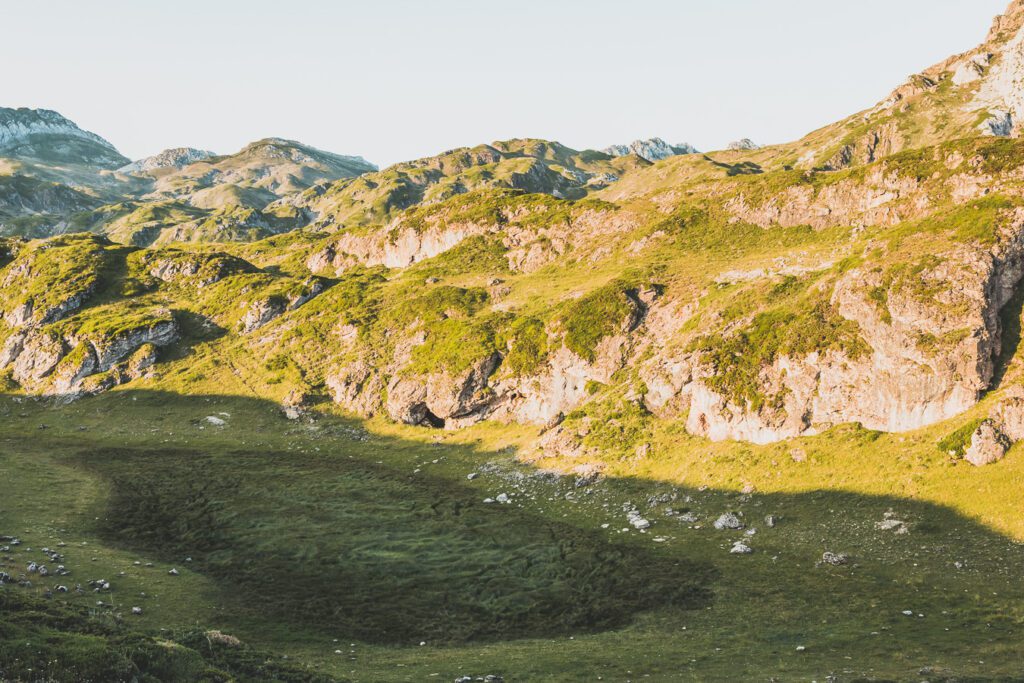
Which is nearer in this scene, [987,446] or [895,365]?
[987,446]

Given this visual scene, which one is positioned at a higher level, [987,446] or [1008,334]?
[1008,334]

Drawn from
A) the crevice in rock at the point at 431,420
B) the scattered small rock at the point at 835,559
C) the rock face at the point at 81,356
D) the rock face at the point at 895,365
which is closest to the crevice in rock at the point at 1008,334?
the rock face at the point at 895,365

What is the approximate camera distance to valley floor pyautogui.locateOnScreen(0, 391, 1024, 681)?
83.0ft

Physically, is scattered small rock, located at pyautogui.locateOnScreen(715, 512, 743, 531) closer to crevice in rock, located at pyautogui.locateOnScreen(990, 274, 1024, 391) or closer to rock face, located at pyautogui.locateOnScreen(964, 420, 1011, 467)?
rock face, located at pyautogui.locateOnScreen(964, 420, 1011, 467)

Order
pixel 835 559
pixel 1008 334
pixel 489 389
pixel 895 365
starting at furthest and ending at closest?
pixel 489 389, pixel 895 365, pixel 1008 334, pixel 835 559

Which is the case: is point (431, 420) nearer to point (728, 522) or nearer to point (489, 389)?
point (489, 389)

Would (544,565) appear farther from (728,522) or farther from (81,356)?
(81,356)

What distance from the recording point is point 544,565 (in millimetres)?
40344

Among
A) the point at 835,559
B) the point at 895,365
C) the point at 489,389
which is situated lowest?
the point at 835,559

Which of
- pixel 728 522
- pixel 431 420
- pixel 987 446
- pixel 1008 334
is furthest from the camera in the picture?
pixel 431 420

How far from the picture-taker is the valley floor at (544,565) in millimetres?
25312

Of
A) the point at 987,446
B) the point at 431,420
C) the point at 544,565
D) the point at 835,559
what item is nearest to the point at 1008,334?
the point at 987,446

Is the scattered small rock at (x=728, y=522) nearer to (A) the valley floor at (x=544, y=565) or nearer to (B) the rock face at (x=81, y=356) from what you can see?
(A) the valley floor at (x=544, y=565)

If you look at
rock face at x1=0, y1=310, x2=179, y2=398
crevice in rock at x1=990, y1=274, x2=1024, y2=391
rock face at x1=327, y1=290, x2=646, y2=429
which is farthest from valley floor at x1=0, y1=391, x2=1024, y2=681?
rock face at x1=0, y1=310, x2=179, y2=398
